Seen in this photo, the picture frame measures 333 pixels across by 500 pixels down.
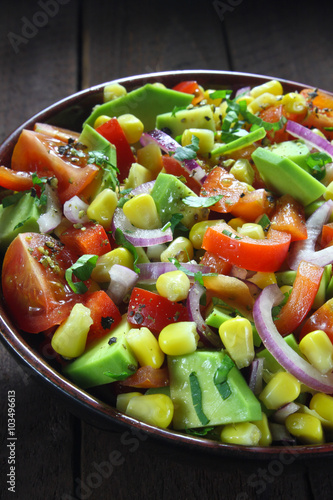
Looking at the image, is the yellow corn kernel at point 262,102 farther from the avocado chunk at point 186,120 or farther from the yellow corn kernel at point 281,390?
the yellow corn kernel at point 281,390

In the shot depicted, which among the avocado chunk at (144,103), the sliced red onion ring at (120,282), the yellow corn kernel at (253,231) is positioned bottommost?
the sliced red onion ring at (120,282)

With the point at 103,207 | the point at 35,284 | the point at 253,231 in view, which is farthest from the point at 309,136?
the point at 35,284

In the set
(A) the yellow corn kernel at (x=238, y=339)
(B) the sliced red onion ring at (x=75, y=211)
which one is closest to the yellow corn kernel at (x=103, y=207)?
(B) the sliced red onion ring at (x=75, y=211)

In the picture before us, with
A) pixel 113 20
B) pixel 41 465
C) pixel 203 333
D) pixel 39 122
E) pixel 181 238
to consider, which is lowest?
pixel 41 465

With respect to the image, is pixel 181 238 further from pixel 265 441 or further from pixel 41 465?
→ pixel 41 465

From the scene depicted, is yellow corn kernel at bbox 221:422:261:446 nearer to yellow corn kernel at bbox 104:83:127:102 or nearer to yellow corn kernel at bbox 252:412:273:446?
yellow corn kernel at bbox 252:412:273:446

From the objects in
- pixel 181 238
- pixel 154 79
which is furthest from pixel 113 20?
pixel 181 238

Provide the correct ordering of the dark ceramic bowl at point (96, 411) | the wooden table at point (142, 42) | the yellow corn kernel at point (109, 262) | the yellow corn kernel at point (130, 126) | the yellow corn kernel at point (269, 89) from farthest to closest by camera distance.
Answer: the wooden table at point (142, 42)
the yellow corn kernel at point (269, 89)
the yellow corn kernel at point (130, 126)
the yellow corn kernel at point (109, 262)
the dark ceramic bowl at point (96, 411)
